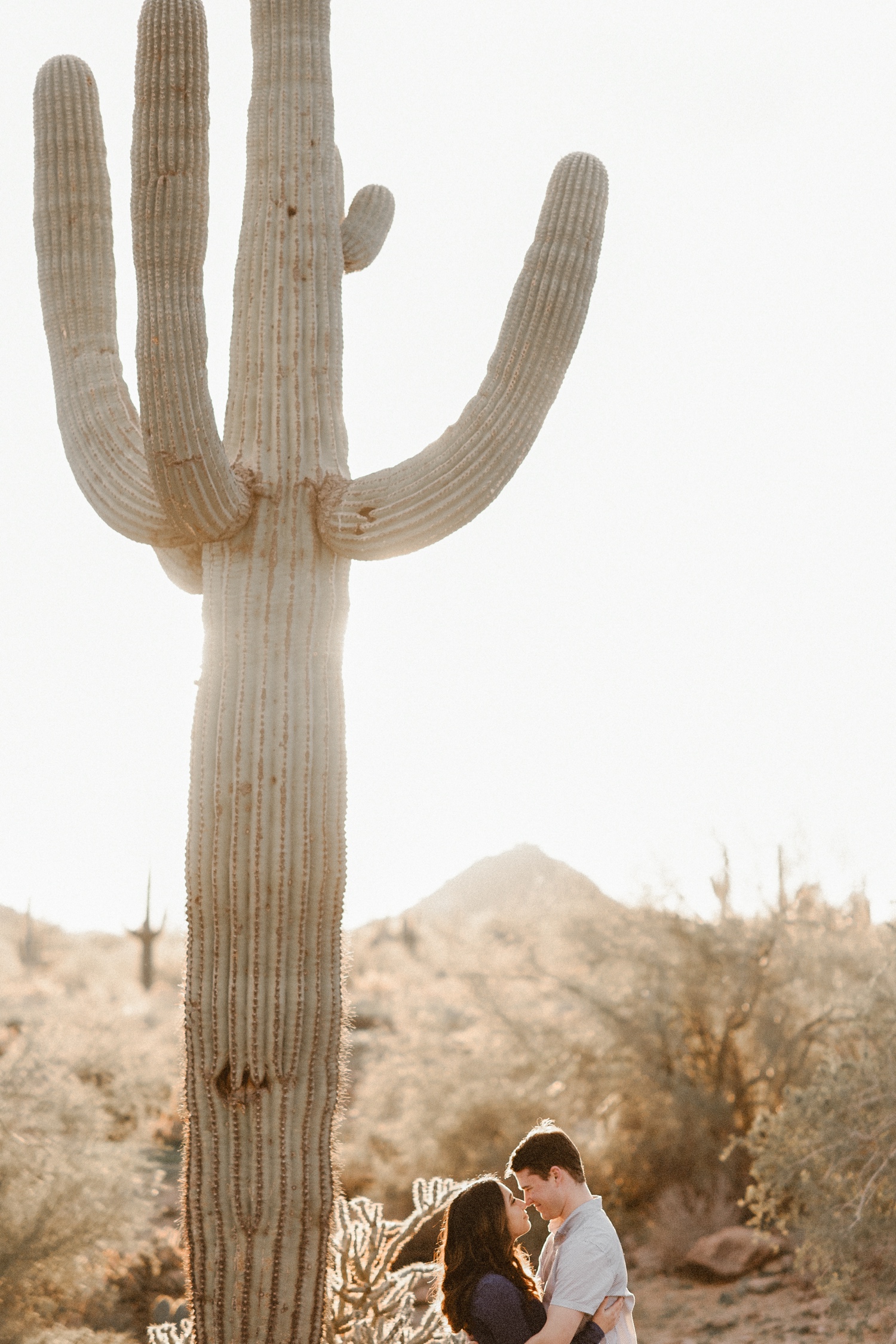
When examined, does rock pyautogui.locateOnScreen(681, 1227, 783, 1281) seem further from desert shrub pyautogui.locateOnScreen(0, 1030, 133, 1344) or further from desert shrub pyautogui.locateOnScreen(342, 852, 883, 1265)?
desert shrub pyautogui.locateOnScreen(0, 1030, 133, 1344)

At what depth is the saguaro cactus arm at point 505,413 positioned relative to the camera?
3.92m

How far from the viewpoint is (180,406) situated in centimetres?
357

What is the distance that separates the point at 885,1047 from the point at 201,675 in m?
7.02

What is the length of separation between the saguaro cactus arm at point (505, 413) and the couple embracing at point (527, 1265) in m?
1.92

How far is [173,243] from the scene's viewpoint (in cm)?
352

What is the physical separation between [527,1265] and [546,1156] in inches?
12.4

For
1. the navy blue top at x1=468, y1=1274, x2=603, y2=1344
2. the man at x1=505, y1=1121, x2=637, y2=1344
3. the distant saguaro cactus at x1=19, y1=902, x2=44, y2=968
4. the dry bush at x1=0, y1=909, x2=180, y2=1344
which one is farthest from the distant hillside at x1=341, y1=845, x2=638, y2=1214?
the distant saguaro cactus at x1=19, y1=902, x2=44, y2=968

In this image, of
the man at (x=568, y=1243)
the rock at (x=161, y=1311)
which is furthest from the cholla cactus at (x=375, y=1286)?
the rock at (x=161, y=1311)

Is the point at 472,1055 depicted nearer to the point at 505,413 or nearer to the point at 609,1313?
the point at 505,413

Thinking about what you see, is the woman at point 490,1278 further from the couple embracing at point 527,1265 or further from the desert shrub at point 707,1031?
the desert shrub at point 707,1031

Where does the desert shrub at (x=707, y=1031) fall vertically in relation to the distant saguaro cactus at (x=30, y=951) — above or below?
below

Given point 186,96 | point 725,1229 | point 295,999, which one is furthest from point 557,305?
point 725,1229

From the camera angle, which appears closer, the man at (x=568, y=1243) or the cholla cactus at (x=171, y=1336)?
the man at (x=568, y=1243)

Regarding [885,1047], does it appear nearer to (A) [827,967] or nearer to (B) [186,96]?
(A) [827,967]
